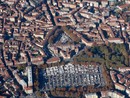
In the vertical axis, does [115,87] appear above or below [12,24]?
below

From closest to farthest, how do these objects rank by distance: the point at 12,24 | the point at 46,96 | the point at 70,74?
the point at 46,96 → the point at 70,74 → the point at 12,24

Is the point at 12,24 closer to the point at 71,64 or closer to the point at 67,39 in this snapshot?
the point at 67,39

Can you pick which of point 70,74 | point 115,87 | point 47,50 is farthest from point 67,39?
point 115,87

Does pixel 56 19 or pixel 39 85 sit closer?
pixel 39 85

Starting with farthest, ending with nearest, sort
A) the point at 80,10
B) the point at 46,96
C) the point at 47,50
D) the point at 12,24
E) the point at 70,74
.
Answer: the point at 80,10 < the point at 12,24 < the point at 47,50 < the point at 70,74 < the point at 46,96

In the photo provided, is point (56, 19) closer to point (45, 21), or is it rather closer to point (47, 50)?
point (45, 21)

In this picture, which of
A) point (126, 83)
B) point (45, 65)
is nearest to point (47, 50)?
point (45, 65)

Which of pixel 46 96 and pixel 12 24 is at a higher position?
pixel 12 24

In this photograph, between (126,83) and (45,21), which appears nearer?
(126,83)

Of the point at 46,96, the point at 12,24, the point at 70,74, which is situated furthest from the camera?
the point at 12,24
